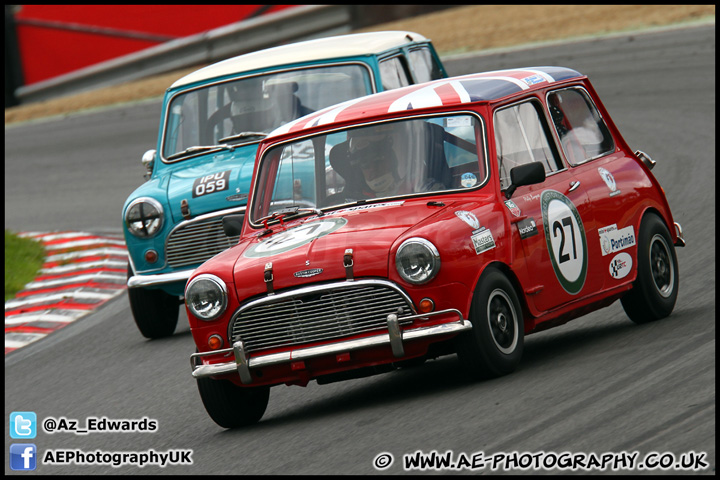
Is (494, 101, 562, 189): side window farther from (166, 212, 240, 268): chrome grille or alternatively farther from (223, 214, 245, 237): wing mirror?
(166, 212, 240, 268): chrome grille

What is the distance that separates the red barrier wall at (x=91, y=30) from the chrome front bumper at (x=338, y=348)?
24.4m

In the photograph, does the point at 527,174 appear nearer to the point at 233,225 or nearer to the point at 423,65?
the point at 233,225

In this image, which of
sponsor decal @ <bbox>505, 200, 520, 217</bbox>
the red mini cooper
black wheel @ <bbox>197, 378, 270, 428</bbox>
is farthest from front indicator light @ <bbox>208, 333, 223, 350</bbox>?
sponsor decal @ <bbox>505, 200, 520, 217</bbox>

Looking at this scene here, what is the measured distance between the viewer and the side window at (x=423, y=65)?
11414 millimetres

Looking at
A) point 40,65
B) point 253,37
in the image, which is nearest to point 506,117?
point 253,37

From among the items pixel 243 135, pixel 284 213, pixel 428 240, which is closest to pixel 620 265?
pixel 428 240

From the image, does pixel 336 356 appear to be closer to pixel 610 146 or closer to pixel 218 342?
pixel 218 342

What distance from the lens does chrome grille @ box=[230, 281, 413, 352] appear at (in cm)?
651

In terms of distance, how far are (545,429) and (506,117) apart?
92.9 inches

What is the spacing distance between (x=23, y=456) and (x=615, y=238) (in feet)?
11.6

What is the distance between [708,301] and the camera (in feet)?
27.4

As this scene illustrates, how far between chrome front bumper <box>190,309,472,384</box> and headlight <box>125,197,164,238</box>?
137 inches

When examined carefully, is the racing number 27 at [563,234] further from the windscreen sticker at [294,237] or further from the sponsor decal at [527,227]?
the windscreen sticker at [294,237]

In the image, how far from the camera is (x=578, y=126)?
8.16m
